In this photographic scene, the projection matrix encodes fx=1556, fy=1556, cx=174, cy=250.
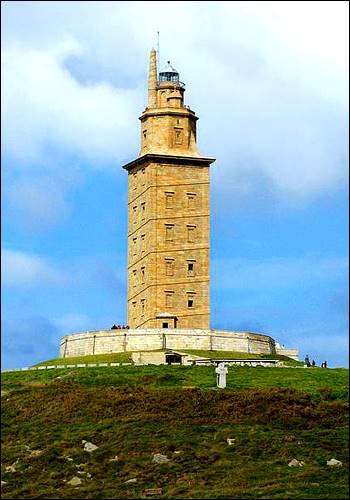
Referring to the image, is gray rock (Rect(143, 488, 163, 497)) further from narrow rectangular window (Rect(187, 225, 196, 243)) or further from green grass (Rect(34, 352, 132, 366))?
narrow rectangular window (Rect(187, 225, 196, 243))

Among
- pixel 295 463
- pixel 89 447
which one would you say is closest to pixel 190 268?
pixel 89 447

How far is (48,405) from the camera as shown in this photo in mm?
78000

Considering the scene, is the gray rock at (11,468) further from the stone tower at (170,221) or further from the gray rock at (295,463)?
the stone tower at (170,221)

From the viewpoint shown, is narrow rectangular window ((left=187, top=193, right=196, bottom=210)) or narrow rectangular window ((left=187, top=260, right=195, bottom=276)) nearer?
narrow rectangular window ((left=187, top=260, right=195, bottom=276))

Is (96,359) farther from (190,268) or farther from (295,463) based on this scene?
(295,463)

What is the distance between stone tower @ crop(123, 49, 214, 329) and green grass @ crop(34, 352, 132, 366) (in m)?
6.44

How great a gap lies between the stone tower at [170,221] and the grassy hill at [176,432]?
15739mm

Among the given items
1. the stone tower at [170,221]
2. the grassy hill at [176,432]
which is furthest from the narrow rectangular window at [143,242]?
the grassy hill at [176,432]

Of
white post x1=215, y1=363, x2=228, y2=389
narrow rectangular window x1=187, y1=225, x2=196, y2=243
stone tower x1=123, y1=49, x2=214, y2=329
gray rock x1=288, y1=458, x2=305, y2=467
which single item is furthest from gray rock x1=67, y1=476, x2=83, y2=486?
narrow rectangular window x1=187, y1=225, x2=196, y2=243

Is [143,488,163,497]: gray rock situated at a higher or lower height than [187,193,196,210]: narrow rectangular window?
lower

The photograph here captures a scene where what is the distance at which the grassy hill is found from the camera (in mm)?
61531

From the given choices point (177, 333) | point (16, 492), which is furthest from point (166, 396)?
point (177, 333)

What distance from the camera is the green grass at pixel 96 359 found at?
305 feet

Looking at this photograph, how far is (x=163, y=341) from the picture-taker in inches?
3807
